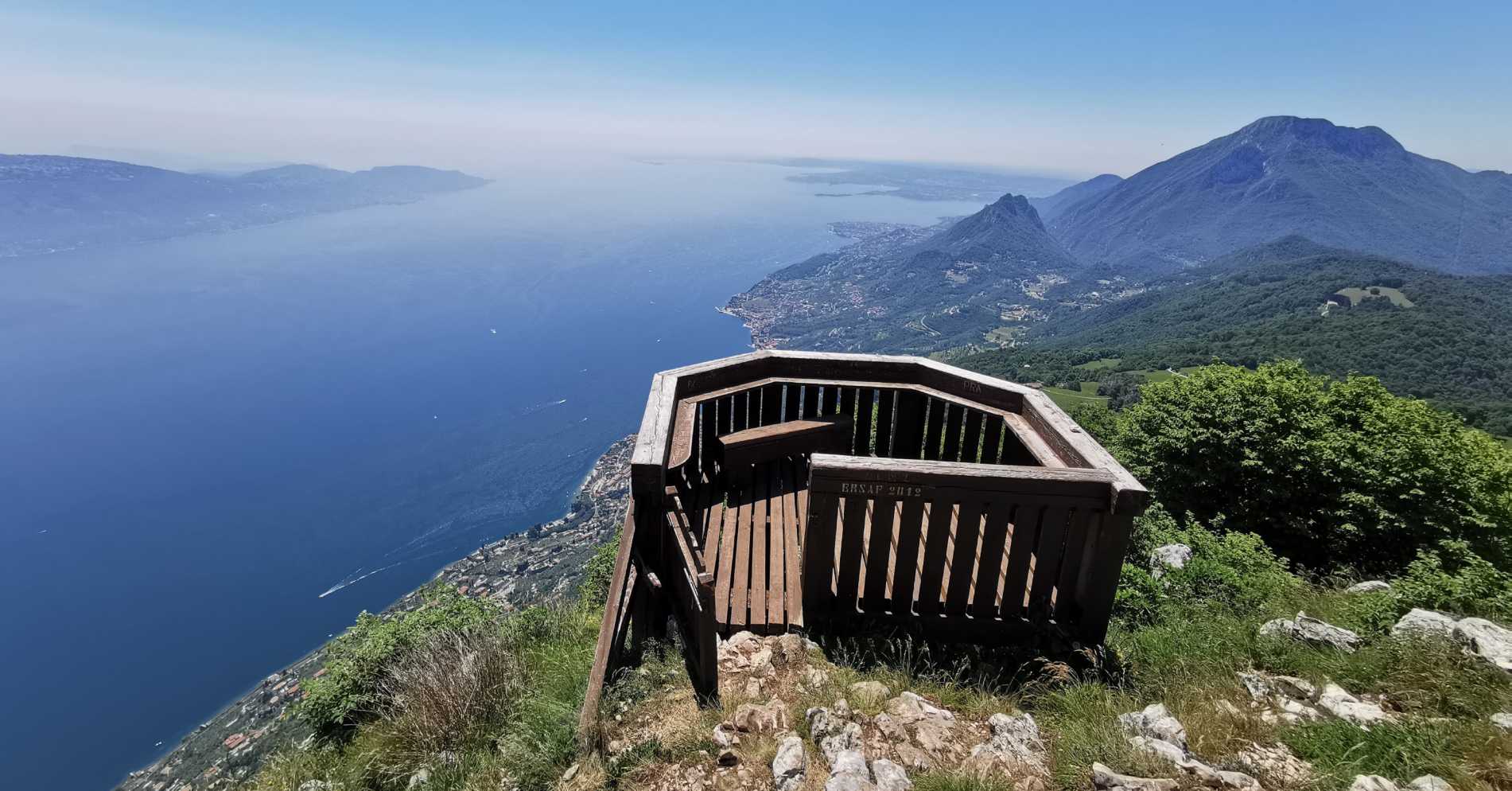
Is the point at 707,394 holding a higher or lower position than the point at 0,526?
higher

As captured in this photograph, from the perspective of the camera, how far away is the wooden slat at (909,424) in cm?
593

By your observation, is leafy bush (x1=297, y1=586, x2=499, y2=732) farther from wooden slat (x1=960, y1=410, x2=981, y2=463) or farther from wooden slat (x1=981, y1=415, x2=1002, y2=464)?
wooden slat (x1=981, y1=415, x2=1002, y2=464)

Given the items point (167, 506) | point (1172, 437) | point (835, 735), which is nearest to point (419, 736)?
point (835, 735)

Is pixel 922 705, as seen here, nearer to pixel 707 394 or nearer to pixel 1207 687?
pixel 1207 687

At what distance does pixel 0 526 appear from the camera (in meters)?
96.6

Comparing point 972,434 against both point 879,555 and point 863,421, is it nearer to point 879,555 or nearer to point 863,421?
A: point 863,421

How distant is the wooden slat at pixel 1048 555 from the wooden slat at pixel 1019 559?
2.3 inches

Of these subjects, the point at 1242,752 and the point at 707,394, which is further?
the point at 707,394

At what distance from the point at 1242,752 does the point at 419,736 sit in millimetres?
4633

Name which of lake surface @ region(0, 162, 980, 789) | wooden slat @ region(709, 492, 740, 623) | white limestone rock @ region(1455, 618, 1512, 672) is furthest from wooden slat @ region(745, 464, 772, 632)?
lake surface @ region(0, 162, 980, 789)

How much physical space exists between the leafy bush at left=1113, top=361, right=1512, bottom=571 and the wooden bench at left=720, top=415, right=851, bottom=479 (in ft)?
34.2

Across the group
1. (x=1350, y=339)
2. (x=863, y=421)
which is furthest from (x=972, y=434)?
(x=1350, y=339)

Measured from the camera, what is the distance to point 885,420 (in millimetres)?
6180

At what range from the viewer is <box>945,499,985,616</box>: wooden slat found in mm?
3754
